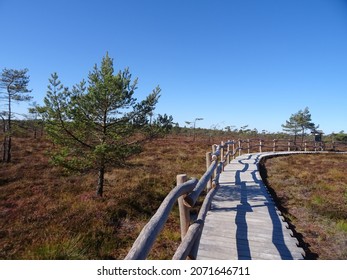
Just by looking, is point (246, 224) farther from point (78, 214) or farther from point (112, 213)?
point (78, 214)

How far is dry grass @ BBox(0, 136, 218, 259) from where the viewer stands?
4792 mm

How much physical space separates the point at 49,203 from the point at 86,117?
3651mm

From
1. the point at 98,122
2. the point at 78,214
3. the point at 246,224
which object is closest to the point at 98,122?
the point at 98,122

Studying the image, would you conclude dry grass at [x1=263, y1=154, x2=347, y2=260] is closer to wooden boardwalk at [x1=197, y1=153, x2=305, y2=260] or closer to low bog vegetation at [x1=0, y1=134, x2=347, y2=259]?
low bog vegetation at [x1=0, y1=134, x2=347, y2=259]

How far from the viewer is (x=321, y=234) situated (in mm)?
4938

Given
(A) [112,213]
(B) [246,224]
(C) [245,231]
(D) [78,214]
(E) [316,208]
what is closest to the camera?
(C) [245,231]

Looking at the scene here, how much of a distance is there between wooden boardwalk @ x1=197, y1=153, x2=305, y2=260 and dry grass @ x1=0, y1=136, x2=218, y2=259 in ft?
3.61

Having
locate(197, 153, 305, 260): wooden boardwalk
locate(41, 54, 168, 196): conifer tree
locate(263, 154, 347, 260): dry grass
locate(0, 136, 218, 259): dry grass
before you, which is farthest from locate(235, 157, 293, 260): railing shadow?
locate(41, 54, 168, 196): conifer tree

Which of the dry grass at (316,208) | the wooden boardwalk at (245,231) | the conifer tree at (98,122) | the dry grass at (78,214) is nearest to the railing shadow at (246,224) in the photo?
the wooden boardwalk at (245,231)

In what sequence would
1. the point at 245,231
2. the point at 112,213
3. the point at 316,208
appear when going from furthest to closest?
the point at 112,213 → the point at 316,208 → the point at 245,231

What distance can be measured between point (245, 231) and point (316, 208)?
11.9ft

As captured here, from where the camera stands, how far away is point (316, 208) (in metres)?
6.57
